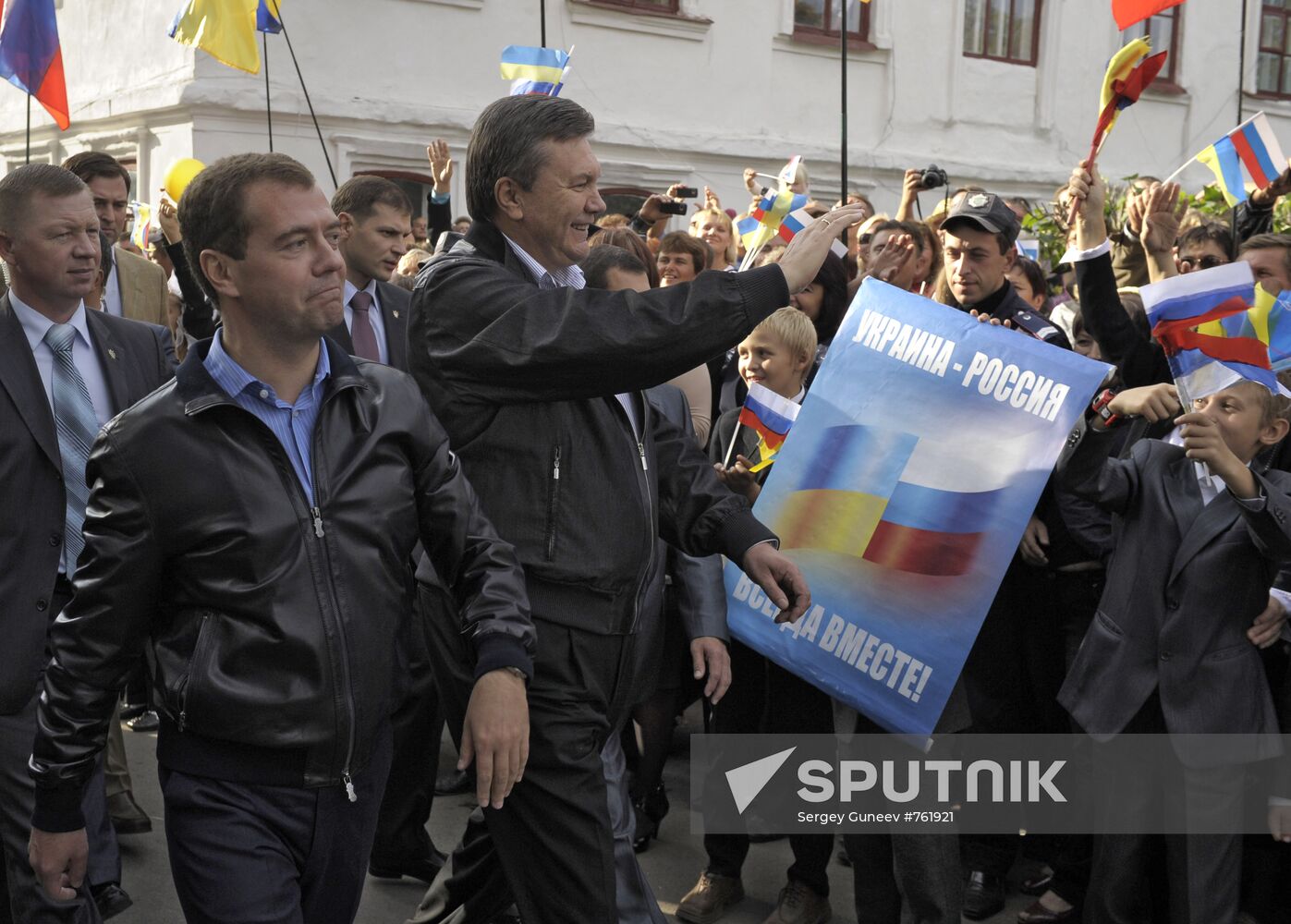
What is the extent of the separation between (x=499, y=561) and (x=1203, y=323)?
7.41 feet

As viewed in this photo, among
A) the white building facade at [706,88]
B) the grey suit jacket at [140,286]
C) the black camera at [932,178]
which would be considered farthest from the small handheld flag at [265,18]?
the black camera at [932,178]

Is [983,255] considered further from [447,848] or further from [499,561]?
[447,848]

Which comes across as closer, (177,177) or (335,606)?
(335,606)

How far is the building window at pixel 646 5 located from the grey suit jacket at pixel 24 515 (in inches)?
460

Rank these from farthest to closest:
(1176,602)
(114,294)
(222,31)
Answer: (222,31) → (114,294) → (1176,602)

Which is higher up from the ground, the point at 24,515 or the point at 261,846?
the point at 24,515

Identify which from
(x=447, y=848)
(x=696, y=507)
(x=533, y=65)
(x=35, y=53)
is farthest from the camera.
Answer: (x=35, y=53)

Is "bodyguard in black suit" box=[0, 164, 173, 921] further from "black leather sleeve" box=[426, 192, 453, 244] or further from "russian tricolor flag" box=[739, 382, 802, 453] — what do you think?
"black leather sleeve" box=[426, 192, 453, 244]

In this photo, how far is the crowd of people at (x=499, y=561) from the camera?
2.70 m

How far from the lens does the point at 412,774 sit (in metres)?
5.00

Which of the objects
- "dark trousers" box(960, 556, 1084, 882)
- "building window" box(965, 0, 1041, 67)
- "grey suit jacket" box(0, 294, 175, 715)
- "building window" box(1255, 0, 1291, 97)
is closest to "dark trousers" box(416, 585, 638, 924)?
→ "grey suit jacket" box(0, 294, 175, 715)

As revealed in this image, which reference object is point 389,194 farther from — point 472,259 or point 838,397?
point 472,259

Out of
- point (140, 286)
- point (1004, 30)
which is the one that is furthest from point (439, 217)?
point (1004, 30)

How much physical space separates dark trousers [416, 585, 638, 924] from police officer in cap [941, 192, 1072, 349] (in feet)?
7.36
